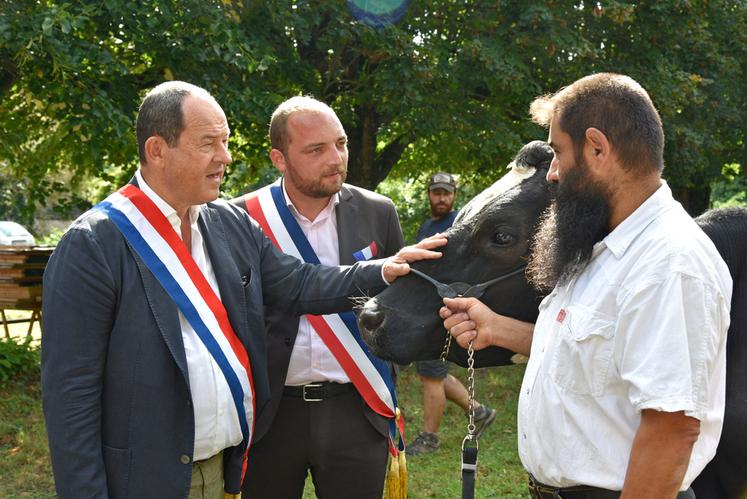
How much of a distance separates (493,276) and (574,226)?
70 cm

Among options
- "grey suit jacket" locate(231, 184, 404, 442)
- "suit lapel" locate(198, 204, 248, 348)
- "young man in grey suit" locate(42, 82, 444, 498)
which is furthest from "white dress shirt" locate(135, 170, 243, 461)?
"grey suit jacket" locate(231, 184, 404, 442)

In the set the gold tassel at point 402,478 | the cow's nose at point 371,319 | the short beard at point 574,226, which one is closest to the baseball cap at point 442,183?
the gold tassel at point 402,478

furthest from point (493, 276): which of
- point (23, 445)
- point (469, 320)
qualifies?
point (23, 445)

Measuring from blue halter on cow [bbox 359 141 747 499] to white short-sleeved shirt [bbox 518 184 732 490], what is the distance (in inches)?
24.7

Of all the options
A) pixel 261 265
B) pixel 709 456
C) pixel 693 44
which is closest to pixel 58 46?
pixel 261 265

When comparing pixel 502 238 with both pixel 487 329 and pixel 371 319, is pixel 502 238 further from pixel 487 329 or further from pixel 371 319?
pixel 371 319

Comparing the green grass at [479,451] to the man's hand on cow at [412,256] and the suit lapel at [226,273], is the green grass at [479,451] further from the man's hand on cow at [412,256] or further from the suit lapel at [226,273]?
the suit lapel at [226,273]

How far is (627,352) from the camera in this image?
1.92 metres

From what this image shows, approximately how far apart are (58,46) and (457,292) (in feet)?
16.9

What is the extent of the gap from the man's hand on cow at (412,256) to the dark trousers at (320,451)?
71 centimetres

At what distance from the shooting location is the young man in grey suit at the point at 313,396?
3373mm

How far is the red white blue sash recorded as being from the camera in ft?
8.49

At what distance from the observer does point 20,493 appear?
6.44m

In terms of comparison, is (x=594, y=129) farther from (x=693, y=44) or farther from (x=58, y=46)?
(x=693, y=44)
